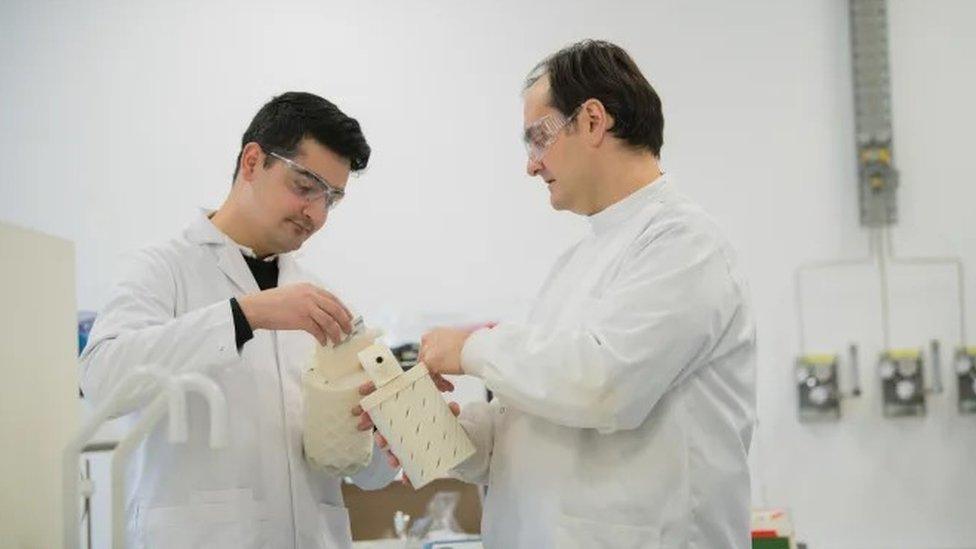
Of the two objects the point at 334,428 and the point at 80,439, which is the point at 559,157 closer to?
the point at 334,428

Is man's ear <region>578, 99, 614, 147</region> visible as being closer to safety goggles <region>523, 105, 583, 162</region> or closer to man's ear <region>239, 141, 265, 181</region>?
safety goggles <region>523, 105, 583, 162</region>

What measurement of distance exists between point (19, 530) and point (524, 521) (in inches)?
29.0

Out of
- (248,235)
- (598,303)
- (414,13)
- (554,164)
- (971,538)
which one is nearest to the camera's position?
(598,303)

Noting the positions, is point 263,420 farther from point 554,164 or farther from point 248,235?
point 554,164

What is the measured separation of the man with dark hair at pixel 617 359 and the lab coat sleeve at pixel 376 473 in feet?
1.05

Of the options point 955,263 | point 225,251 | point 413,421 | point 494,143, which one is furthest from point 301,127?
point 955,263

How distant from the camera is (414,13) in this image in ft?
12.8

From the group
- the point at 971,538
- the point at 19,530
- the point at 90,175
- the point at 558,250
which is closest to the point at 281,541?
the point at 19,530

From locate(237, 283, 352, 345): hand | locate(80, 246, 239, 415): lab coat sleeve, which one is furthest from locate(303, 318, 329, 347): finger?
locate(80, 246, 239, 415): lab coat sleeve

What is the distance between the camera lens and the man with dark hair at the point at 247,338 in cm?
162

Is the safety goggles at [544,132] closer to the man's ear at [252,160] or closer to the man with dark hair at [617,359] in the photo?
the man with dark hair at [617,359]

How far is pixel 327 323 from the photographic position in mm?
1605

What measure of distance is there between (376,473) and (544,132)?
2.38 ft

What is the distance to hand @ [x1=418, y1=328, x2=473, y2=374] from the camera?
1594mm
